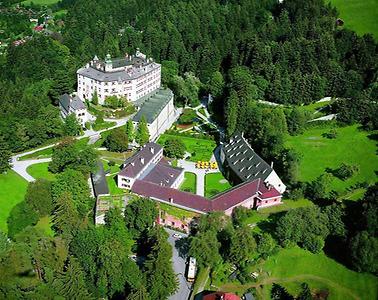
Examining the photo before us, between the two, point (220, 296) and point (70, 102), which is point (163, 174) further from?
point (70, 102)

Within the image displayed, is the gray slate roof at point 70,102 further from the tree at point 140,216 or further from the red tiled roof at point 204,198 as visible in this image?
the tree at point 140,216

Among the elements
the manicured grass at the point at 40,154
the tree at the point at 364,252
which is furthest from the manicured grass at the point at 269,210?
the manicured grass at the point at 40,154

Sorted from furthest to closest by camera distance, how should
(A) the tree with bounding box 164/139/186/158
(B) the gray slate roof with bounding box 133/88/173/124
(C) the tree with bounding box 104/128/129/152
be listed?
(B) the gray slate roof with bounding box 133/88/173/124 → (C) the tree with bounding box 104/128/129/152 → (A) the tree with bounding box 164/139/186/158

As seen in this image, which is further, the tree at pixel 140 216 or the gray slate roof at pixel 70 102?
the gray slate roof at pixel 70 102

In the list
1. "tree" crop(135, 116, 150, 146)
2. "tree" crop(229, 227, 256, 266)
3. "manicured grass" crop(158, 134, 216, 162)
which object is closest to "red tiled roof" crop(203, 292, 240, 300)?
"tree" crop(229, 227, 256, 266)

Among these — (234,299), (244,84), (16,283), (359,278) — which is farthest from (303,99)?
(16,283)

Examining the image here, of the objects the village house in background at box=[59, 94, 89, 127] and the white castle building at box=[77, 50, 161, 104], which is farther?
the white castle building at box=[77, 50, 161, 104]

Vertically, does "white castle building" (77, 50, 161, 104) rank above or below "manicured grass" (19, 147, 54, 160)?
above

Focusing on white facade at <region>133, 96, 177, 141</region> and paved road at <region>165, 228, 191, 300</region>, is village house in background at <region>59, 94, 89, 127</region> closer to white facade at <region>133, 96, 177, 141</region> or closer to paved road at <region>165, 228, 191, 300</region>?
white facade at <region>133, 96, 177, 141</region>
